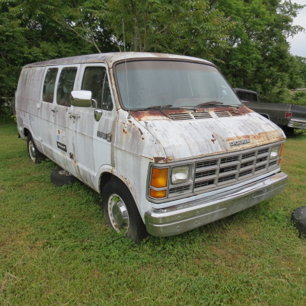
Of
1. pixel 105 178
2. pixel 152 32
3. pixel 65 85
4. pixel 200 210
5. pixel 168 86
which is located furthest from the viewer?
pixel 152 32

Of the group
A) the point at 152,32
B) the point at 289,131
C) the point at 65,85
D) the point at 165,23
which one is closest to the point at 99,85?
the point at 65,85

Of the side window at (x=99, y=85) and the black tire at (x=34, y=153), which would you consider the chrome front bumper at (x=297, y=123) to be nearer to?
the black tire at (x=34, y=153)

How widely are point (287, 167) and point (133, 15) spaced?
5.78m

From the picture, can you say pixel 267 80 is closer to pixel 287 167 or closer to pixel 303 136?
pixel 303 136

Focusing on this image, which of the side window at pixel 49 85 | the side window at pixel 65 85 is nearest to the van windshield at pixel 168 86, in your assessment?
the side window at pixel 65 85

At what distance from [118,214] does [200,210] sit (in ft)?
3.44

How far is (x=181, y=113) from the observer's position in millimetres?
3154

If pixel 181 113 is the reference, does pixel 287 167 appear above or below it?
below

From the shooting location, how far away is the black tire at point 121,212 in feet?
10.1

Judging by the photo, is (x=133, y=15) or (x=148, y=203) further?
(x=133, y=15)

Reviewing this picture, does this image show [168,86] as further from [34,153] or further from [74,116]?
[34,153]

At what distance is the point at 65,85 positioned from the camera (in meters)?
4.29

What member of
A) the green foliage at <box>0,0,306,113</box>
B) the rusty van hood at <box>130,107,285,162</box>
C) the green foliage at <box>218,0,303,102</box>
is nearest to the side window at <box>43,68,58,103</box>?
the green foliage at <box>0,0,306,113</box>

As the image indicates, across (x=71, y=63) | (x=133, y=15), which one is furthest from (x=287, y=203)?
(x=133, y=15)
